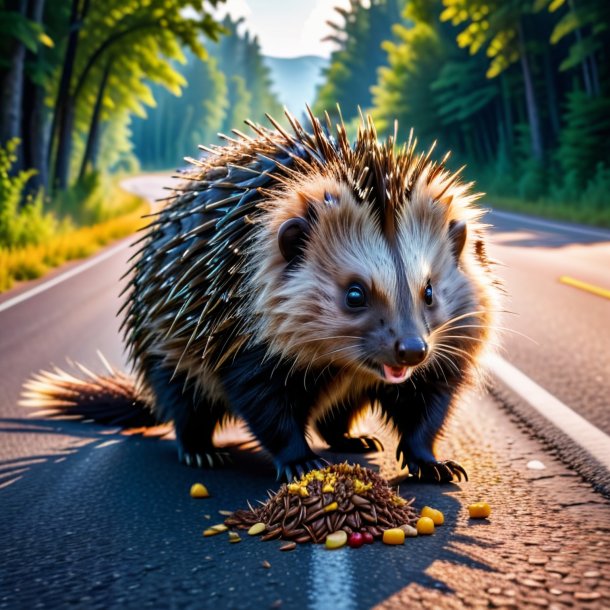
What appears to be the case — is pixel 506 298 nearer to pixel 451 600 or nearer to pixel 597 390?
pixel 597 390

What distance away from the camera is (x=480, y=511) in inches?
138

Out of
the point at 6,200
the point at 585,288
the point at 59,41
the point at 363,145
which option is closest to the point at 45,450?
the point at 363,145

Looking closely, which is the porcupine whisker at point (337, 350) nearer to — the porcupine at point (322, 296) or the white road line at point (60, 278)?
the porcupine at point (322, 296)

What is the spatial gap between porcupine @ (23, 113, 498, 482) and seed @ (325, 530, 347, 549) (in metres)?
0.74

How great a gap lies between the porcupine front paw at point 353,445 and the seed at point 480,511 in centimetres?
146

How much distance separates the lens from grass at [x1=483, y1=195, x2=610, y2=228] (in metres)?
22.7

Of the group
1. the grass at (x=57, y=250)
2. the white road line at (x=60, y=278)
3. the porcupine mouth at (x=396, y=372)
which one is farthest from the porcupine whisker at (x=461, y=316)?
the grass at (x=57, y=250)

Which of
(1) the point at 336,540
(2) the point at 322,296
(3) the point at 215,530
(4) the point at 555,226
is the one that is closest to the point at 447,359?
(2) the point at 322,296

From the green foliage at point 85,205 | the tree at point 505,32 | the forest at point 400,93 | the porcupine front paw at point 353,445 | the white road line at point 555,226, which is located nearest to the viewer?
the porcupine front paw at point 353,445

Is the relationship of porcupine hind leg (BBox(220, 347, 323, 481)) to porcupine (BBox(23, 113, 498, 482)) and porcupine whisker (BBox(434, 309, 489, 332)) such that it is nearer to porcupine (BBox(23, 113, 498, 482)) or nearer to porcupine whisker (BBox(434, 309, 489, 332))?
porcupine (BBox(23, 113, 498, 482))

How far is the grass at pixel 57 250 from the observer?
13.4 m

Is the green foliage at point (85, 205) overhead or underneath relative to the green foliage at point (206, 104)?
underneath

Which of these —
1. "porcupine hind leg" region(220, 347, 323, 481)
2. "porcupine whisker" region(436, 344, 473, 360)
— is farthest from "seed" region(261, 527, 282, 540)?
"porcupine whisker" region(436, 344, 473, 360)

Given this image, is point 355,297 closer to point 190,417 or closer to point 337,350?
point 337,350
